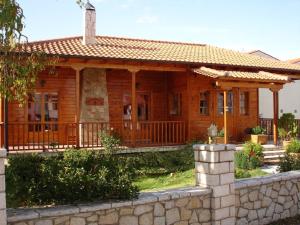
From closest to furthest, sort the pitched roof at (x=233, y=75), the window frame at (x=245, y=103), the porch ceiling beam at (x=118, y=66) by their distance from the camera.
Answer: the porch ceiling beam at (x=118, y=66) → the pitched roof at (x=233, y=75) → the window frame at (x=245, y=103)

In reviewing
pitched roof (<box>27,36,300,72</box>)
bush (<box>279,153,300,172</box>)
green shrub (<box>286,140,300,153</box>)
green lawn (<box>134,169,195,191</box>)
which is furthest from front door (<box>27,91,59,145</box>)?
green shrub (<box>286,140,300,153</box>)

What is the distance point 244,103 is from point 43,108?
8939 millimetres

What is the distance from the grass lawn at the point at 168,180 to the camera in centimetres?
1112

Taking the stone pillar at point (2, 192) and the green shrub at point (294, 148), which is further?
the green shrub at point (294, 148)

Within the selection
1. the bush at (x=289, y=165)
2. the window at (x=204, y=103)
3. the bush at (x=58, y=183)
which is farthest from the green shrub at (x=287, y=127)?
the bush at (x=58, y=183)

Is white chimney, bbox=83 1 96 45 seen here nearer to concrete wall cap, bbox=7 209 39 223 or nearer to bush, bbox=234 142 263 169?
bush, bbox=234 142 263 169

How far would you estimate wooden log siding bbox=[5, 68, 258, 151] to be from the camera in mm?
15172

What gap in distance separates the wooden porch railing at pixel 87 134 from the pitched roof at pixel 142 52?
8.12 feet

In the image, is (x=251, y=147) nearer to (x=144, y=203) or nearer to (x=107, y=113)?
(x=107, y=113)

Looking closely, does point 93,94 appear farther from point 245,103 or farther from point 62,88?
point 245,103

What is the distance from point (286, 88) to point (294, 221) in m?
17.9

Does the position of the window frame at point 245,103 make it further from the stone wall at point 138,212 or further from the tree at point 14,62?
the tree at point 14,62

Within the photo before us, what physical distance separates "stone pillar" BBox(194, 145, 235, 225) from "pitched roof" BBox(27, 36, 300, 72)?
24.3 ft

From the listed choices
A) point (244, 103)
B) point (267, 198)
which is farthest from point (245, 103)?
point (267, 198)
